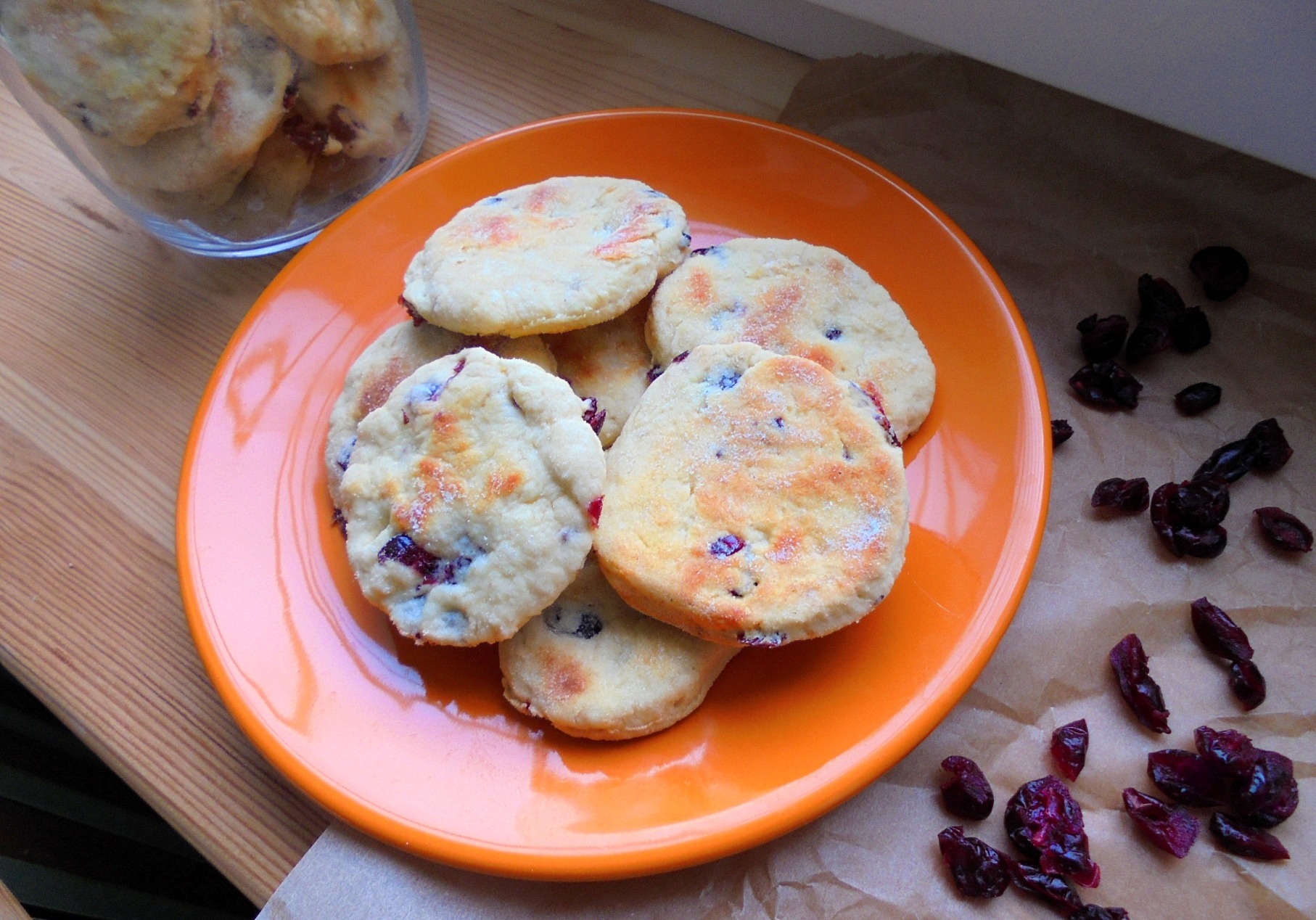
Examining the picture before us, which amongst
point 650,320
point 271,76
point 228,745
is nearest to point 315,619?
point 228,745

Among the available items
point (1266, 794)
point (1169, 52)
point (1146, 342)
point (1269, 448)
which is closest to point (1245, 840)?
point (1266, 794)

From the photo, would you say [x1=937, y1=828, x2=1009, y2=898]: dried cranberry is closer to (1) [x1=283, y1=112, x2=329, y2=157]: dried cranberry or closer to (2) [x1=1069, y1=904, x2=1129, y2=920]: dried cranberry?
(2) [x1=1069, y1=904, x2=1129, y2=920]: dried cranberry

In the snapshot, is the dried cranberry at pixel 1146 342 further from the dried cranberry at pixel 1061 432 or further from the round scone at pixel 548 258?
the round scone at pixel 548 258

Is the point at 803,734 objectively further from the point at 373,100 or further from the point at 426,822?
A: the point at 373,100

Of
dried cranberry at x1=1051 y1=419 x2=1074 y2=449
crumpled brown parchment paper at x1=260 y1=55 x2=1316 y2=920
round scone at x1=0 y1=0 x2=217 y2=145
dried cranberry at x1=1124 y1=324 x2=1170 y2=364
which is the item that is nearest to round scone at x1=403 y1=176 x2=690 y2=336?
round scone at x1=0 y1=0 x2=217 y2=145

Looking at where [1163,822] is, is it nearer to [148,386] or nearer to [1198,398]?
[1198,398]

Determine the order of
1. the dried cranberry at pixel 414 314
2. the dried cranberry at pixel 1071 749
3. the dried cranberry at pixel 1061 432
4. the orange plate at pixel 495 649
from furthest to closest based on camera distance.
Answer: the dried cranberry at pixel 1061 432
the dried cranberry at pixel 414 314
the dried cranberry at pixel 1071 749
the orange plate at pixel 495 649

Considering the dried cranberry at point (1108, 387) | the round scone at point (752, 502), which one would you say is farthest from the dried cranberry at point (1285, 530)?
the round scone at point (752, 502)
